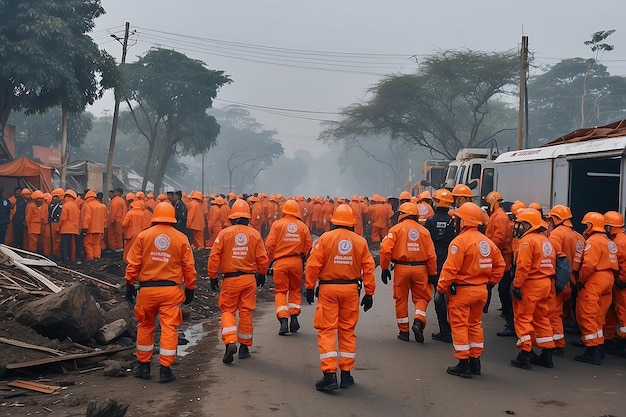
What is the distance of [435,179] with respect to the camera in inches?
879

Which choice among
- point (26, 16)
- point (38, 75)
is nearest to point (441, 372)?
point (38, 75)

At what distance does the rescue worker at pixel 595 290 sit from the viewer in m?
7.75

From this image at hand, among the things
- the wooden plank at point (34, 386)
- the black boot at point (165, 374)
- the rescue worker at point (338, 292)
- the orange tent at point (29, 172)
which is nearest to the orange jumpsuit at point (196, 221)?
the orange tent at point (29, 172)

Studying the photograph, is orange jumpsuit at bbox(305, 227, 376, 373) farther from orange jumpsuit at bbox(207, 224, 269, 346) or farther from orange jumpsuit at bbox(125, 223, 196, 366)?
orange jumpsuit at bbox(125, 223, 196, 366)

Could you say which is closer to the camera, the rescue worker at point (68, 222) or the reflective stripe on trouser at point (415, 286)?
the reflective stripe on trouser at point (415, 286)

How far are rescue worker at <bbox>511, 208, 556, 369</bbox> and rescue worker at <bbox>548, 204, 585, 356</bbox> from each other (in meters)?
0.30

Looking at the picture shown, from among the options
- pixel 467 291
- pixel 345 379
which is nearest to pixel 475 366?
pixel 467 291

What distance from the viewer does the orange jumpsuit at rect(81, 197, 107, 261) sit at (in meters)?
15.1

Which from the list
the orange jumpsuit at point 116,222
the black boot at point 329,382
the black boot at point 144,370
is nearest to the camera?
the black boot at point 329,382

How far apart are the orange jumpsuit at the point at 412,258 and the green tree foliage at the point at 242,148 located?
6906 cm

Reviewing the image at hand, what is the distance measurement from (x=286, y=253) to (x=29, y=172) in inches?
542

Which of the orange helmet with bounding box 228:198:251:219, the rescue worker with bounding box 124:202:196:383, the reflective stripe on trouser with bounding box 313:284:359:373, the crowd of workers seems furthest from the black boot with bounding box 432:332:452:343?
the rescue worker with bounding box 124:202:196:383

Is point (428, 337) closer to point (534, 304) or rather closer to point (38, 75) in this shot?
point (534, 304)

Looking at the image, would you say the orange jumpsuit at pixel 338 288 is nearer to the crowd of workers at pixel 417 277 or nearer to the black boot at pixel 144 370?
the crowd of workers at pixel 417 277
